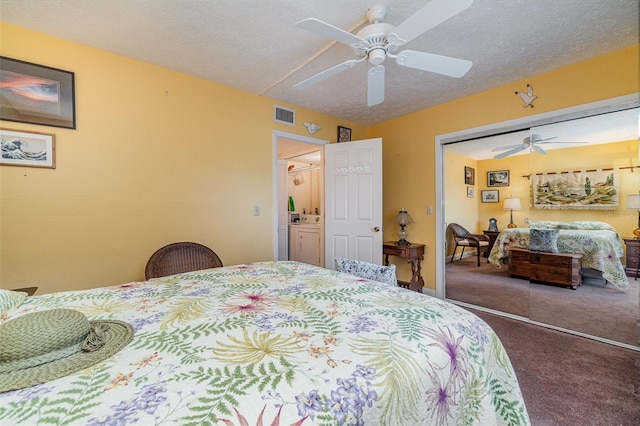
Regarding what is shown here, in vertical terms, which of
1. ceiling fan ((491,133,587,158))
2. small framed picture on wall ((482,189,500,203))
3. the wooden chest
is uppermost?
ceiling fan ((491,133,587,158))

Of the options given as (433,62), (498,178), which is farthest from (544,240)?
(433,62)

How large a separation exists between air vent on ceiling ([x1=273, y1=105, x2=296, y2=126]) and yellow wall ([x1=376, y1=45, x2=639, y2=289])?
4.77ft

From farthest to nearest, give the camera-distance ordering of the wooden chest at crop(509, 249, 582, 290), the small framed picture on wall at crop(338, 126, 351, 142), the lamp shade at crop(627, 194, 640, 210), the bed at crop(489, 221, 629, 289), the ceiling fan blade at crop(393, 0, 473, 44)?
the small framed picture on wall at crop(338, 126, 351, 142) → the wooden chest at crop(509, 249, 582, 290) → the bed at crop(489, 221, 629, 289) → the lamp shade at crop(627, 194, 640, 210) → the ceiling fan blade at crop(393, 0, 473, 44)

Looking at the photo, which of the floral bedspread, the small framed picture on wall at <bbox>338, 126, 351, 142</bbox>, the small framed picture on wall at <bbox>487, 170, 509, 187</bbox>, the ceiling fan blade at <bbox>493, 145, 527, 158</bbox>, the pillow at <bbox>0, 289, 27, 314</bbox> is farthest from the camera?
the small framed picture on wall at <bbox>338, 126, 351, 142</bbox>

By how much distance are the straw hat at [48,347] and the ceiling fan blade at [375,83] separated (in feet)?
6.37

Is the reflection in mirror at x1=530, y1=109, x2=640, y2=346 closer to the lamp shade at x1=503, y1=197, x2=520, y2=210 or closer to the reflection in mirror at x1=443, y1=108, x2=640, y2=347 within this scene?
the reflection in mirror at x1=443, y1=108, x2=640, y2=347

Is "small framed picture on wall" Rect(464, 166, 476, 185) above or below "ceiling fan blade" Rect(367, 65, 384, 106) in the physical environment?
below

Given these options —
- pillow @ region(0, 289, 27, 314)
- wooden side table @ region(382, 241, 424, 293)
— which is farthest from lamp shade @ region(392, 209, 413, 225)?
pillow @ region(0, 289, 27, 314)

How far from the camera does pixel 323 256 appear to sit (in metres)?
3.95

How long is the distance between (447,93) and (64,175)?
3704 mm

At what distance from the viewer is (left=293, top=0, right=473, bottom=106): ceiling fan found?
1335 millimetres

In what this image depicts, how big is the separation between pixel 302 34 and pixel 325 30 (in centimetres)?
70

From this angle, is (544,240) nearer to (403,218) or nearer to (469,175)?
(469,175)

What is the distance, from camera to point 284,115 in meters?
3.34
